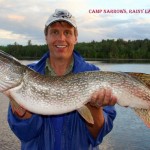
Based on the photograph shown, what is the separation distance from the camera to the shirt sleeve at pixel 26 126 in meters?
2.97

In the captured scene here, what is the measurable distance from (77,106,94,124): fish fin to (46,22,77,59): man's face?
1.93ft

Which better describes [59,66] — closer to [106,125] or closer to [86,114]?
[86,114]

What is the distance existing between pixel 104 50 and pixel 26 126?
6547 centimetres

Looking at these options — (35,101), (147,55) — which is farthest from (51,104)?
(147,55)

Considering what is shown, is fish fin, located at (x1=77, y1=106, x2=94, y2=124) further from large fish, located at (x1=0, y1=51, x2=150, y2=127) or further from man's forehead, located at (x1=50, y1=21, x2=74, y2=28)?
man's forehead, located at (x1=50, y1=21, x2=74, y2=28)

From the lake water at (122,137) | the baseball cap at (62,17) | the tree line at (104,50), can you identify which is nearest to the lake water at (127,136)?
the lake water at (122,137)

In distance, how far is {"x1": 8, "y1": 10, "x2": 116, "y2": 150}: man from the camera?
299 centimetres

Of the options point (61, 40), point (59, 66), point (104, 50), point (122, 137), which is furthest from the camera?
point (104, 50)

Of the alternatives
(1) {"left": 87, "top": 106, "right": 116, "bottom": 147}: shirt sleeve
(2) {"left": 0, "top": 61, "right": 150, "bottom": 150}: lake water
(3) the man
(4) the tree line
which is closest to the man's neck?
(3) the man

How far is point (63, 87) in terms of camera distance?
119 inches

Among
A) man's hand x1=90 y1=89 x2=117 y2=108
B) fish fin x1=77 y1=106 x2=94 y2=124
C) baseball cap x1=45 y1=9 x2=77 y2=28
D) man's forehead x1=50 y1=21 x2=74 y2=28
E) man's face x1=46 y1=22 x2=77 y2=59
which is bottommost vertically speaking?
fish fin x1=77 y1=106 x2=94 y2=124

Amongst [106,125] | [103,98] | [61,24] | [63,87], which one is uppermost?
[61,24]

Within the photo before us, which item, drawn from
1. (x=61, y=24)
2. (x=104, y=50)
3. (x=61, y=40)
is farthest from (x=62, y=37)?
(x=104, y=50)

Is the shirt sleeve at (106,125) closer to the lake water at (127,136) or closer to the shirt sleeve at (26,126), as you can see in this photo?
the shirt sleeve at (26,126)
